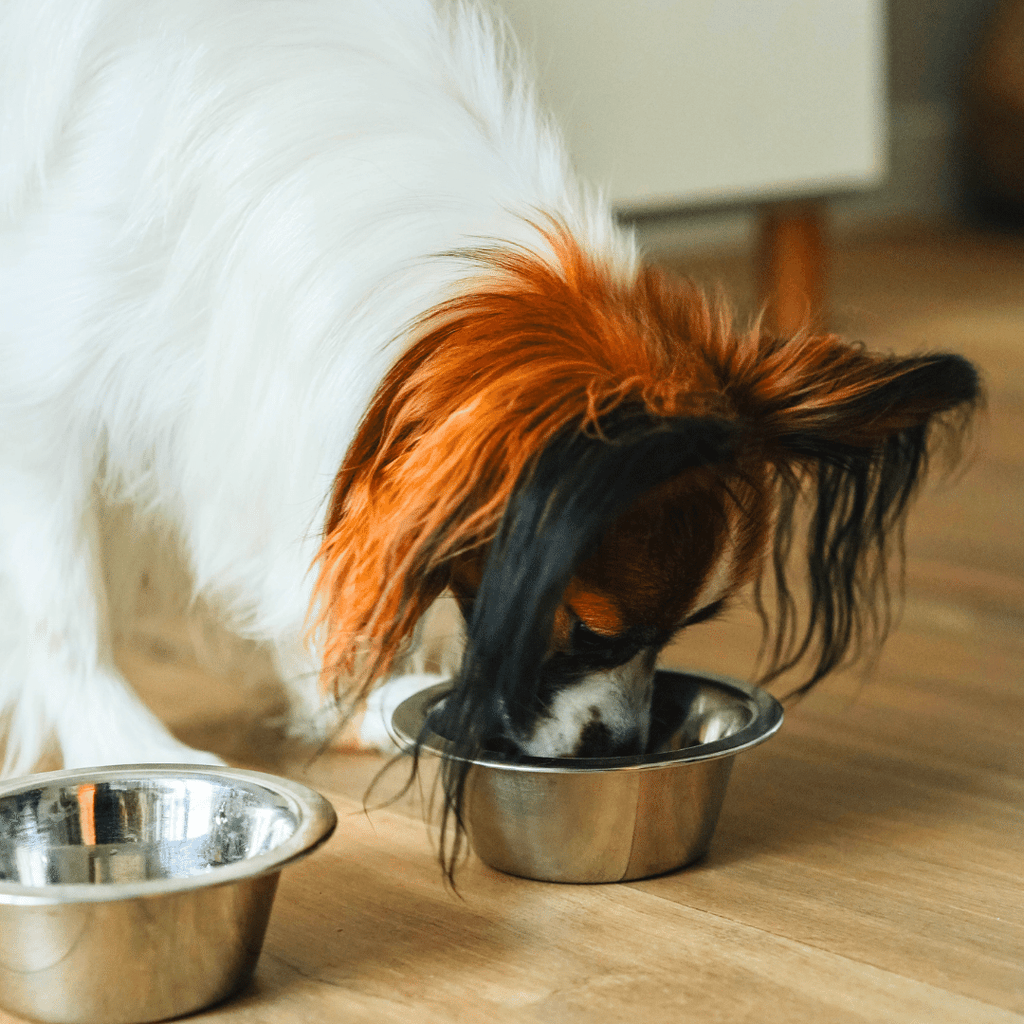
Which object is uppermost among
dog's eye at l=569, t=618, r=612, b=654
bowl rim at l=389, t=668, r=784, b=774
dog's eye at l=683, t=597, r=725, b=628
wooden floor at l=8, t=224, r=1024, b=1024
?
dog's eye at l=683, t=597, r=725, b=628

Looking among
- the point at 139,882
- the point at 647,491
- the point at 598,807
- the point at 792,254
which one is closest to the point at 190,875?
the point at 139,882

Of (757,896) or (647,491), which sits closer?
(647,491)

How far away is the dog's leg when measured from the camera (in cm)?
148

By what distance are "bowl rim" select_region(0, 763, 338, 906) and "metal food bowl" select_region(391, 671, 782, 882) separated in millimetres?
142

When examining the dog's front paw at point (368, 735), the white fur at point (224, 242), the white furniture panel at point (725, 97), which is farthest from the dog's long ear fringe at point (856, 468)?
the white furniture panel at point (725, 97)

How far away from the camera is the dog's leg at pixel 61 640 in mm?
1479

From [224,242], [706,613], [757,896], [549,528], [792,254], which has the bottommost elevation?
[757,896]

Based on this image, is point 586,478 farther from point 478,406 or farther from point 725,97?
point 725,97

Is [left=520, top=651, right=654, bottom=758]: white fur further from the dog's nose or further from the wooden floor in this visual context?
the wooden floor

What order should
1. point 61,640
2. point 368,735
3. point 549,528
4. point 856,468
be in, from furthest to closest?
point 368,735 < point 61,640 < point 856,468 < point 549,528

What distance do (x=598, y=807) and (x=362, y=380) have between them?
1.35 ft

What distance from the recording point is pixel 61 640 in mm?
1511

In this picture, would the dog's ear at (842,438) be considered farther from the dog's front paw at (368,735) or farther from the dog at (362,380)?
the dog's front paw at (368,735)

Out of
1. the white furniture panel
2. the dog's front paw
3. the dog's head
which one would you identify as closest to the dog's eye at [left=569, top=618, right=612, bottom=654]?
the dog's head
